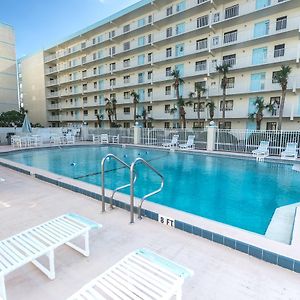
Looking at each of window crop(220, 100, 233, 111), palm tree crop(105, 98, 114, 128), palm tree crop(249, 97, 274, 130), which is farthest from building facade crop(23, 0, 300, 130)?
palm tree crop(105, 98, 114, 128)

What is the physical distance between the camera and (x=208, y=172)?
909cm

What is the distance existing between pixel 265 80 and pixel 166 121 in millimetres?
11202

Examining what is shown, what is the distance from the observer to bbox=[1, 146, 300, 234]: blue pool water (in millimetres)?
5227

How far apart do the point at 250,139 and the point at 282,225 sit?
1042 centimetres

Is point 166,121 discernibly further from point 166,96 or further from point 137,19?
point 137,19

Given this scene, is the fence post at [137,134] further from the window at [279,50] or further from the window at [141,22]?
the window at [141,22]

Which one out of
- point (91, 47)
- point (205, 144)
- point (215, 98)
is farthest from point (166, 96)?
point (91, 47)

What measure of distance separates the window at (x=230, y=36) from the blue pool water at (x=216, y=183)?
47.2ft

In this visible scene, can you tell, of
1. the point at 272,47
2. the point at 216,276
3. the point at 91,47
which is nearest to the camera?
the point at 216,276

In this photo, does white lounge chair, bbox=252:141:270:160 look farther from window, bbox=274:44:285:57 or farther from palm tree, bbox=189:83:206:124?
window, bbox=274:44:285:57

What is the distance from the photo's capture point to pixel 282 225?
4.12m

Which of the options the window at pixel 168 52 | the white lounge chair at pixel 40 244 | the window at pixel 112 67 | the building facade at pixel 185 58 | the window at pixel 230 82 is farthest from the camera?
the window at pixel 112 67

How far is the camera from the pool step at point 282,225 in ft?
11.5

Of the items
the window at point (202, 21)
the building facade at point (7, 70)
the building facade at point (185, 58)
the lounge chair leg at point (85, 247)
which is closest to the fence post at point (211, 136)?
the building facade at point (185, 58)
